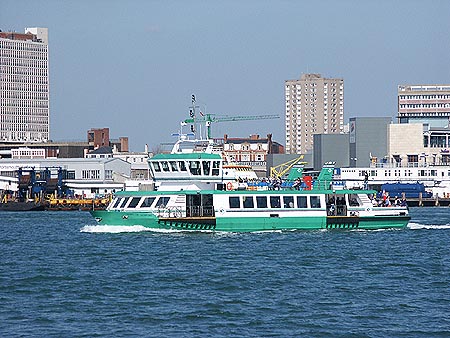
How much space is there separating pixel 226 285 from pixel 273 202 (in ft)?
79.5

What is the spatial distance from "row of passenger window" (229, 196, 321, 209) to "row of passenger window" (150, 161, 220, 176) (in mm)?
3732

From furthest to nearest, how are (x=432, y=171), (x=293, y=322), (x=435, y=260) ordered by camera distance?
(x=432, y=171) → (x=435, y=260) → (x=293, y=322)

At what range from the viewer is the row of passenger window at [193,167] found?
70.8 metres

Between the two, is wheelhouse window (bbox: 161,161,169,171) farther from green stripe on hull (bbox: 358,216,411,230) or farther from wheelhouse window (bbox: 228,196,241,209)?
green stripe on hull (bbox: 358,216,411,230)

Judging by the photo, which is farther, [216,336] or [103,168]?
[103,168]

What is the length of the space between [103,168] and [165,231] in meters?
99.7

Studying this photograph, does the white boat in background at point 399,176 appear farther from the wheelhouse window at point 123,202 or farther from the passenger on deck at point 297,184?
the wheelhouse window at point 123,202

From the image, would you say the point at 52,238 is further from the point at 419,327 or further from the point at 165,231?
the point at 419,327

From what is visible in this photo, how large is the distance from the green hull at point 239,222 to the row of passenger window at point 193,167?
4.33 metres

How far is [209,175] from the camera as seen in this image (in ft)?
233

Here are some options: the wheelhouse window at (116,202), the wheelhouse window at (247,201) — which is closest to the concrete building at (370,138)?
the wheelhouse window at (247,201)

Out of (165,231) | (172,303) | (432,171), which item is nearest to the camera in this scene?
(172,303)

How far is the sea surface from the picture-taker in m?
35.8

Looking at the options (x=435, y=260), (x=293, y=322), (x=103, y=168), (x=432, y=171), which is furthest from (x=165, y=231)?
(x=432, y=171)
